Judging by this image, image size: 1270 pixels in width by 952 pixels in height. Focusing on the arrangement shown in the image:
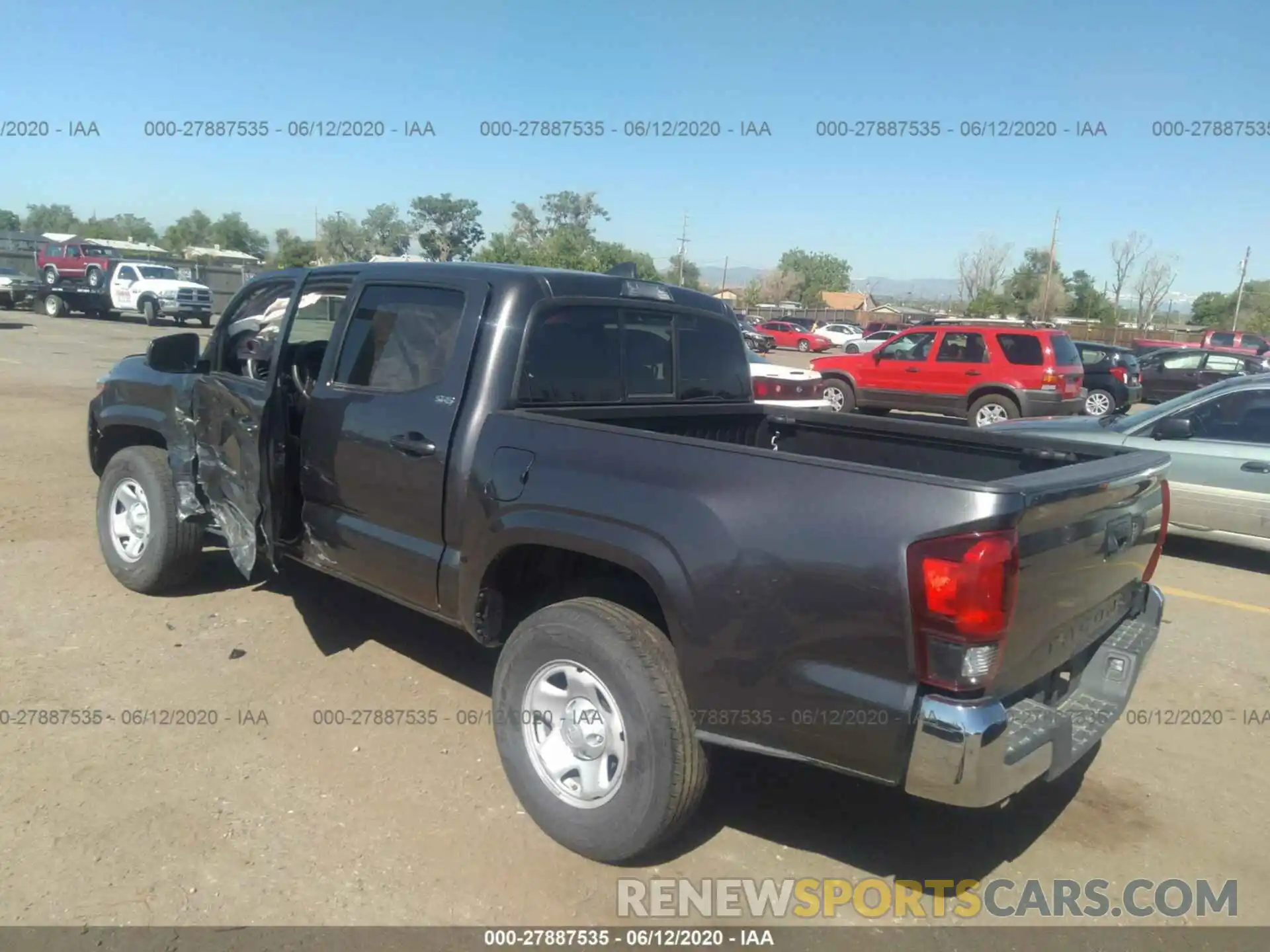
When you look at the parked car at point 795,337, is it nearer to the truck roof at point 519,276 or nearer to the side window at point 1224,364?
the side window at point 1224,364

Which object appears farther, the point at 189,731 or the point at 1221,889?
the point at 189,731

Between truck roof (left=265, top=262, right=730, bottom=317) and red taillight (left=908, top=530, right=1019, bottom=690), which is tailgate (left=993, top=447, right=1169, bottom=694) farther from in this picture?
truck roof (left=265, top=262, right=730, bottom=317)

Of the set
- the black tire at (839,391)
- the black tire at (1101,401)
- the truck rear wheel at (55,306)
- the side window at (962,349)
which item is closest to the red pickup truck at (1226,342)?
the black tire at (1101,401)

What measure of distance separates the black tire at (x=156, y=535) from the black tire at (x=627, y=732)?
2785 mm

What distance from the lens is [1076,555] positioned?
9.63 feet

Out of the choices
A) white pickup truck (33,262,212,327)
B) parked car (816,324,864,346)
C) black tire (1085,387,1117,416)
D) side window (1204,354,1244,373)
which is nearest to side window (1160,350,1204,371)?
side window (1204,354,1244,373)

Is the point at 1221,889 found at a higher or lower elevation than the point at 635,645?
lower

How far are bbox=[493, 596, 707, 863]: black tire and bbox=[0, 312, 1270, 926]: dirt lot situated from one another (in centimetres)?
16

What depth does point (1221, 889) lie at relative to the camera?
334cm

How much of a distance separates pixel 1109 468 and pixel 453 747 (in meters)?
2.75

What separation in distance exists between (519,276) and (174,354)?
2384 millimetres

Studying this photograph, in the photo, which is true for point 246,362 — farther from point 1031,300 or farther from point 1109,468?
point 1031,300

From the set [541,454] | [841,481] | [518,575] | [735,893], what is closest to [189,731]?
[518,575]

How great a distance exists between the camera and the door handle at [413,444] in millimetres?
3783
